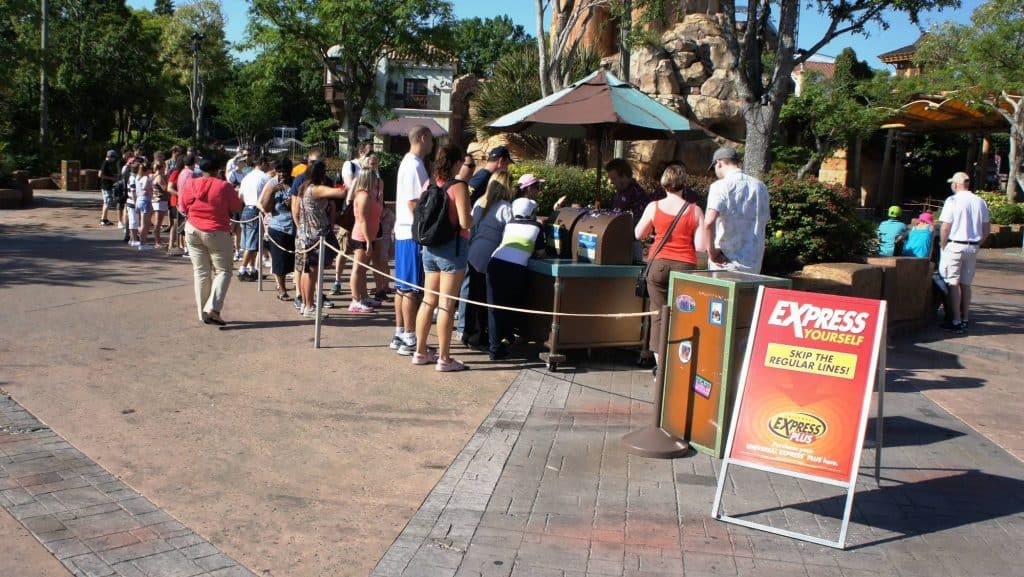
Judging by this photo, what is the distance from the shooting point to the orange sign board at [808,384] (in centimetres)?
465

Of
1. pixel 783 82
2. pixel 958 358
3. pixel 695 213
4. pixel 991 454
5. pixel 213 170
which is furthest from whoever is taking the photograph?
pixel 783 82

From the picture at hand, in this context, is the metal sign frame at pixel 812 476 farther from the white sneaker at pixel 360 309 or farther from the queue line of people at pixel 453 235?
the white sneaker at pixel 360 309

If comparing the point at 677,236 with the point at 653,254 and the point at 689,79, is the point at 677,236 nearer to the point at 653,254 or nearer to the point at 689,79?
the point at 653,254

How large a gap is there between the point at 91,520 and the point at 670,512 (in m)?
2.93

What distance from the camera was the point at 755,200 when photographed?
6.88 m

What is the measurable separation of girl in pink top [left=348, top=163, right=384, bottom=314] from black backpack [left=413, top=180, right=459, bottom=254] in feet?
4.94

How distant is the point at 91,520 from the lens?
4336 millimetres

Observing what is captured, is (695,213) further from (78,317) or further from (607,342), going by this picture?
(78,317)

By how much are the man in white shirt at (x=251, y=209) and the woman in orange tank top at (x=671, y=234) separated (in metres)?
5.91

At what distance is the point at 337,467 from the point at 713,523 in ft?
7.10

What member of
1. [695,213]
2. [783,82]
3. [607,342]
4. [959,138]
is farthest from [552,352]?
[959,138]

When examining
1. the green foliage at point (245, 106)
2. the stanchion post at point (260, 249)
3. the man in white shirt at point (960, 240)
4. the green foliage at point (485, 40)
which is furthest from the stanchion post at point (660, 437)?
the green foliage at point (485, 40)

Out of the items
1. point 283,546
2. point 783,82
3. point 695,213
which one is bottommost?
point 283,546

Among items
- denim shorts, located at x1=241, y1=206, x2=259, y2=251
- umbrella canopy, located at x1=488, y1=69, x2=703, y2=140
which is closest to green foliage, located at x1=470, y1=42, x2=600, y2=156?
denim shorts, located at x1=241, y1=206, x2=259, y2=251
